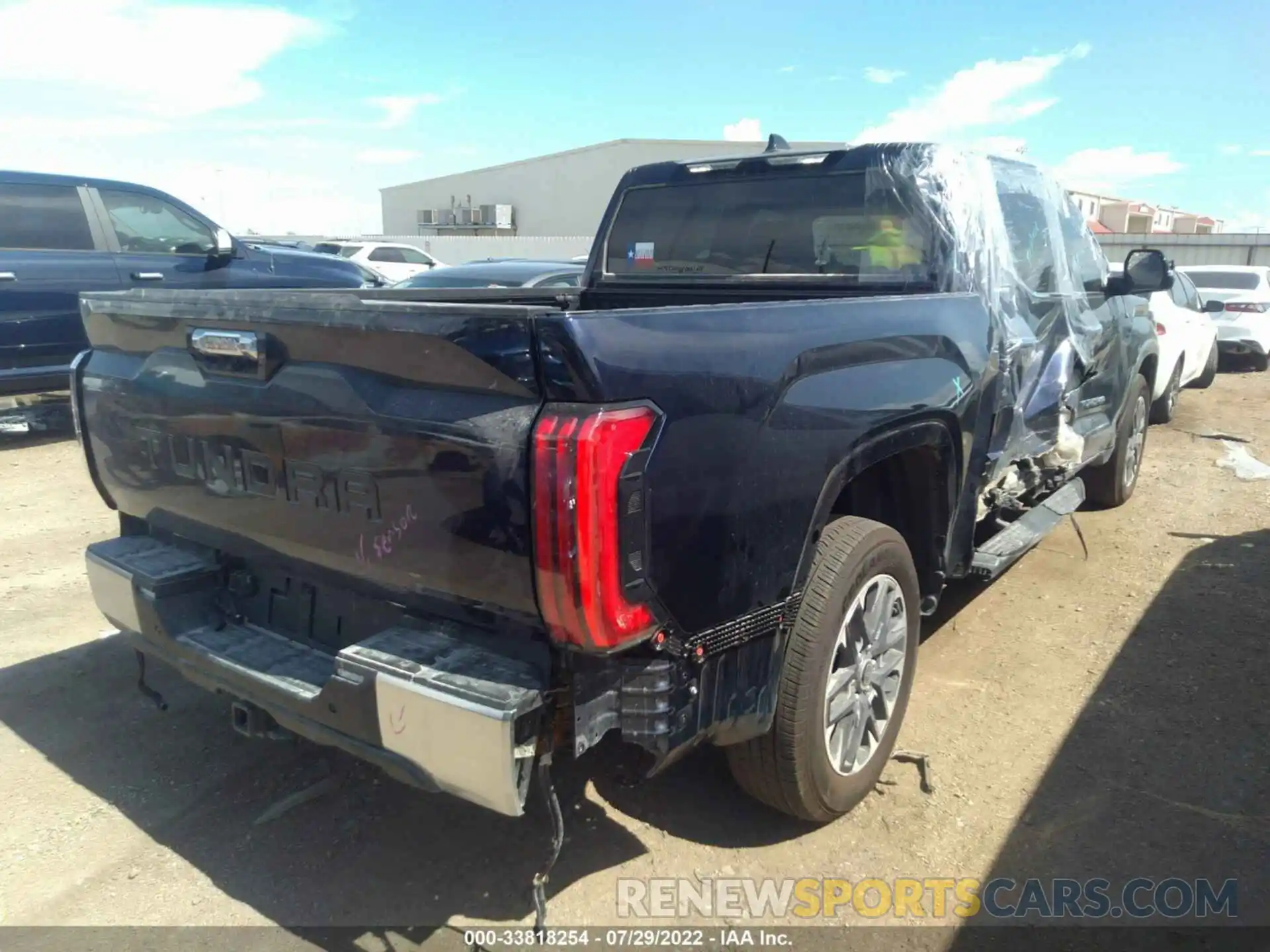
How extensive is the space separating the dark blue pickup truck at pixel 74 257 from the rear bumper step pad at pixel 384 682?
16.9 feet

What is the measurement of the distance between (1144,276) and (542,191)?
42.2 m

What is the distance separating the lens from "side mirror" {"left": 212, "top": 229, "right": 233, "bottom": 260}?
8492mm

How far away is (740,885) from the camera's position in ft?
8.65

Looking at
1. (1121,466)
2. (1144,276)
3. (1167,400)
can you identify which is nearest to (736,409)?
(1144,276)

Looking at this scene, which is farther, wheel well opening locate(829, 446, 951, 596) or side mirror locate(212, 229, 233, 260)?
side mirror locate(212, 229, 233, 260)

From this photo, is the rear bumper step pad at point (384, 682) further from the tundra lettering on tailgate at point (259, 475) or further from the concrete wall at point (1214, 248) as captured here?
the concrete wall at point (1214, 248)

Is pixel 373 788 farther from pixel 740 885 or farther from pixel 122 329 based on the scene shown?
pixel 122 329

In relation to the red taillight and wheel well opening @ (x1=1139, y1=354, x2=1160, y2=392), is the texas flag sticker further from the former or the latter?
wheel well opening @ (x1=1139, y1=354, x2=1160, y2=392)

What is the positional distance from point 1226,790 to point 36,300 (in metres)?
8.13

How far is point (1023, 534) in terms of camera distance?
4.02 meters

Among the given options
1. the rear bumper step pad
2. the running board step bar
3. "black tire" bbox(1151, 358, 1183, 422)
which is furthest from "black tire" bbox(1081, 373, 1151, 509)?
the rear bumper step pad

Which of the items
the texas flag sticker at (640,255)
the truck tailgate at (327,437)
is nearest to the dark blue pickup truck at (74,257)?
the texas flag sticker at (640,255)

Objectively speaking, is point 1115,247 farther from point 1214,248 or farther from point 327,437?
point 327,437

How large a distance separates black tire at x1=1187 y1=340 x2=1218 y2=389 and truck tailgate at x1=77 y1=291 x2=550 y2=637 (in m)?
11.6
